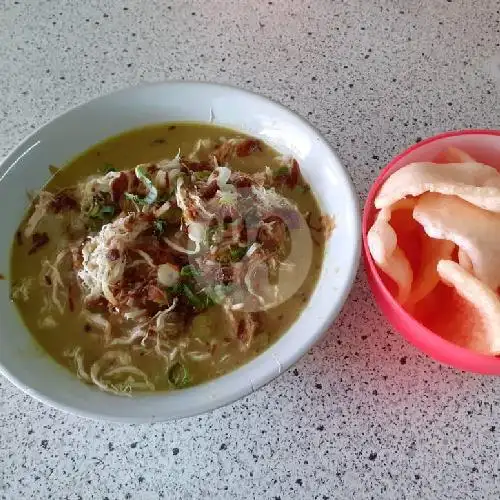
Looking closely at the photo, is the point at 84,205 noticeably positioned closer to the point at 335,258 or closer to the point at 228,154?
the point at 228,154

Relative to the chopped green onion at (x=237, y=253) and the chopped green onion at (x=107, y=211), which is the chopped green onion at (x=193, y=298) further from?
the chopped green onion at (x=107, y=211)

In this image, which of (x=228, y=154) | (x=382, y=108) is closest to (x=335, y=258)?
(x=228, y=154)

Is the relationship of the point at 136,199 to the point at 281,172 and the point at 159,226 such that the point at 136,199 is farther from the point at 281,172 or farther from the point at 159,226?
the point at 281,172

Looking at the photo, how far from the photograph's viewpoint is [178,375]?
34.8 inches

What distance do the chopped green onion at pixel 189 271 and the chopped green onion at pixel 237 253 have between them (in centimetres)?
6

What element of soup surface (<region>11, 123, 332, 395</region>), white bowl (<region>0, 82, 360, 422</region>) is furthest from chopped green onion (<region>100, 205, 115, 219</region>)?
white bowl (<region>0, 82, 360, 422</region>)

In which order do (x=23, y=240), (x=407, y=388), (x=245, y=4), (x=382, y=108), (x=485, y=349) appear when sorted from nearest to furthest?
(x=485, y=349), (x=407, y=388), (x=23, y=240), (x=382, y=108), (x=245, y=4)

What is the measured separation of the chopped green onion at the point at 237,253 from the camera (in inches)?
37.9

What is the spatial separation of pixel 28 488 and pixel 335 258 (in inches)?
22.2

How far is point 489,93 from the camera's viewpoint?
1.20 meters

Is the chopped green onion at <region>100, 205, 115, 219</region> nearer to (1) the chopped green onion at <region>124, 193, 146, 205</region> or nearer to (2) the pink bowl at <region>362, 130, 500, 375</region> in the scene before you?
(1) the chopped green onion at <region>124, 193, 146, 205</region>

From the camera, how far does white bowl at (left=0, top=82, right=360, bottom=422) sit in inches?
31.8

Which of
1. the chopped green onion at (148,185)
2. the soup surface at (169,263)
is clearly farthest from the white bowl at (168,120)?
the chopped green onion at (148,185)

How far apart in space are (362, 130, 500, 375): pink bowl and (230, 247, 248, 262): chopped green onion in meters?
0.19
